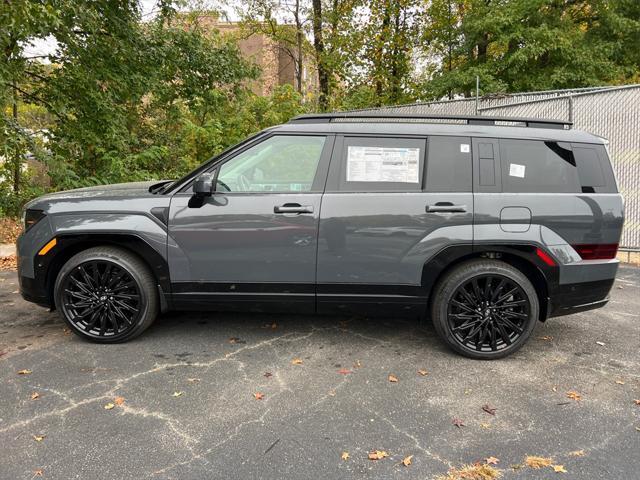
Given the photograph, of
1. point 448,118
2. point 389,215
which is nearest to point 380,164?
point 389,215

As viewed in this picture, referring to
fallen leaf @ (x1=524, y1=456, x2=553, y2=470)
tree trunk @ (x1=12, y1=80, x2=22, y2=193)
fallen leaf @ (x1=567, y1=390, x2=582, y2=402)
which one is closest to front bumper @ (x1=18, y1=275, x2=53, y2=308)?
fallen leaf @ (x1=524, y1=456, x2=553, y2=470)

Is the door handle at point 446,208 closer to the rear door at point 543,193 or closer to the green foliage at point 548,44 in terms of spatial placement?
the rear door at point 543,193

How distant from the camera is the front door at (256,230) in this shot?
3.73m

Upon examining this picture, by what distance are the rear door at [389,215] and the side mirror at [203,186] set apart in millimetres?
894

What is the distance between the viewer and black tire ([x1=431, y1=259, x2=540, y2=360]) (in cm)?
367

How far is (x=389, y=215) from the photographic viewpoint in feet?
12.0

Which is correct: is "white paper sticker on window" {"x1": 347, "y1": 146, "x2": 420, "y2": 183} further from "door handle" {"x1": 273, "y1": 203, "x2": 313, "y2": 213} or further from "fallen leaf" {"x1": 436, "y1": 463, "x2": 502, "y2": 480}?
"fallen leaf" {"x1": 436, "y1": 463, "x2": 502, "y2": 480}

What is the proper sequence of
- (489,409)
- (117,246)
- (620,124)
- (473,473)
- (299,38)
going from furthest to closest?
(299,38) < (620,124) < (117,246) < (489,409) < (473,473)

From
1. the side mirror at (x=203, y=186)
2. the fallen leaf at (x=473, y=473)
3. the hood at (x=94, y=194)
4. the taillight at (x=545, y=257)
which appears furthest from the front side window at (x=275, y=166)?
the fallen leaf at (x=473, y=473)

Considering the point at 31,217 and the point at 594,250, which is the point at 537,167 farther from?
the point at 31,217

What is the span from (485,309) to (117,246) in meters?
3.03

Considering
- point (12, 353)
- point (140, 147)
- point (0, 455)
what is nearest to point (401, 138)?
point (0, 455)

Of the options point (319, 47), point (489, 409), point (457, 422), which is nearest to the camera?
point (457, 422)

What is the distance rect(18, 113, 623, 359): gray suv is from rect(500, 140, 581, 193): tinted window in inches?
0.4
